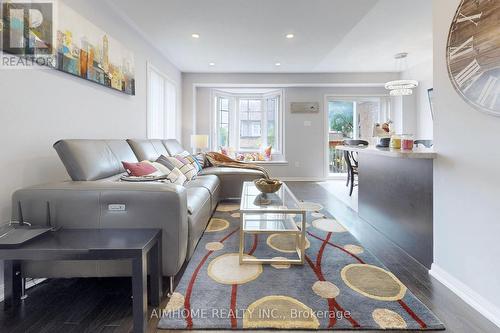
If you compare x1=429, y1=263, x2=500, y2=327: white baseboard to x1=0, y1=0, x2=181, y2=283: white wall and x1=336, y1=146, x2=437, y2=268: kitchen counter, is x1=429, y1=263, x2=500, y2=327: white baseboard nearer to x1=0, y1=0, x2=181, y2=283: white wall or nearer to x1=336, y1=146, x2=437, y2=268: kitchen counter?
x1=336, y1=146, x2=437, y2=268: kitchen counter

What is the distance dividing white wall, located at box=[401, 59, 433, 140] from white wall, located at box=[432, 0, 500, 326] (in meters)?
4.35

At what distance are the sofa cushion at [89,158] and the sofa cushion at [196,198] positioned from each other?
0.68 m

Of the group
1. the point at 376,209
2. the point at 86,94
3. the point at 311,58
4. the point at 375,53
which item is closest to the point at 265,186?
the point at 376,209

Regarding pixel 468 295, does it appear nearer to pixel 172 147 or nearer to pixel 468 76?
pixel 468 76

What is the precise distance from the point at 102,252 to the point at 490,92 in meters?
2.25

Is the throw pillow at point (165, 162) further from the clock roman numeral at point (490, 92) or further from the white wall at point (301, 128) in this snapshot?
the white wall at point (301, 128)

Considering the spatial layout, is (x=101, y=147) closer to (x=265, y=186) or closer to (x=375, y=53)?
(x=265, y=186)

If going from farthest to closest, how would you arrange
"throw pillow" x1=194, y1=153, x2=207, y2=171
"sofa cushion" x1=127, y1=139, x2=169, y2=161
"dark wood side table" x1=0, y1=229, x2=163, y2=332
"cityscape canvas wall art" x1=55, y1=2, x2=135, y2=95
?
"throw pillow" x1=194, y1=153, x2=207, y2=171
"sofa cushion" x1=127, y1=139, x2=169, y2=161
"cityscape canvas wall art" x1=55, y1=2, x2=135, y2=95
"dark wood side table" x1=0, y1=229, x2=163, y2=332

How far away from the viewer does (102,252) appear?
127 cm

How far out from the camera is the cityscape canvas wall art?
215cm

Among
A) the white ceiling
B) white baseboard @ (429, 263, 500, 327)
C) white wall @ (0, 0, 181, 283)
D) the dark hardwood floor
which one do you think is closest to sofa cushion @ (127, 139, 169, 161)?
white wall @ (0, 0, 181, 283)

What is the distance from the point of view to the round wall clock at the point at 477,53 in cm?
139

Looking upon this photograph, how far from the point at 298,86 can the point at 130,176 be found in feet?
16.9

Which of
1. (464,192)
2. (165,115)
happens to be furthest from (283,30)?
(464,192)
